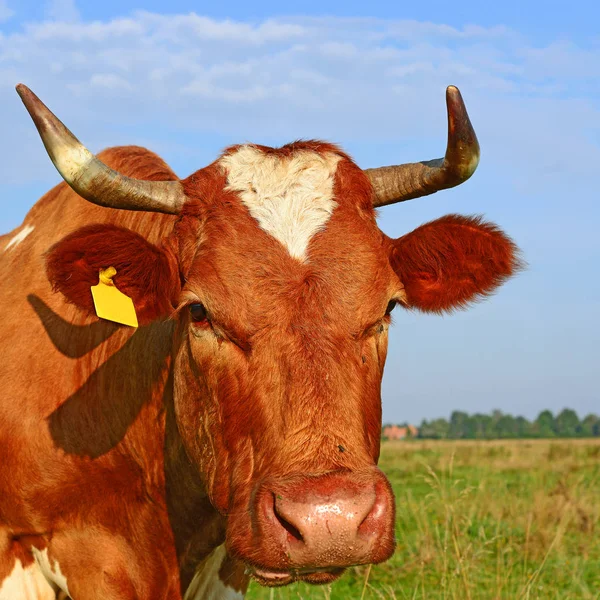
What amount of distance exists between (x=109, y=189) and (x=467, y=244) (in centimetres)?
182

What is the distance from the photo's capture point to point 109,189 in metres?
4.48

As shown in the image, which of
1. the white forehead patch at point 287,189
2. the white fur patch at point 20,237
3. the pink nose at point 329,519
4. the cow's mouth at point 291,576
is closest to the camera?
the pink nose at point 329,519

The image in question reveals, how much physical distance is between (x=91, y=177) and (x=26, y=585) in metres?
2.32

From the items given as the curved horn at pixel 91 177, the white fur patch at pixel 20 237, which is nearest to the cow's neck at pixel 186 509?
the curved horn at pixel 91 177

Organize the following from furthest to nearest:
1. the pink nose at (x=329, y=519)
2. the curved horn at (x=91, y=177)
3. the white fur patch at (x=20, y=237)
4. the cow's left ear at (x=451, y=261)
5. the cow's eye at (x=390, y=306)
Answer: the white fur patch at (x=20, y=237), the cow's left ear at (x=451, y=261), the cow's eye at (x=390, y=306), the curved horn at (x=91, y=177), the pink nose at (x=329, y=519)

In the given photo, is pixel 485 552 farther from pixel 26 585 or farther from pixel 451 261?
pixel 26 585

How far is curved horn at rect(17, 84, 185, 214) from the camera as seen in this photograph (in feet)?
13.9

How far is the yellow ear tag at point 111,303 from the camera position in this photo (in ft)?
14.7

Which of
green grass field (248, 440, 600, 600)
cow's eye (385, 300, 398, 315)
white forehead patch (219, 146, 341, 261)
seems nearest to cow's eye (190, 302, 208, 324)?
white forehead patch (219, 146, 341, 261)

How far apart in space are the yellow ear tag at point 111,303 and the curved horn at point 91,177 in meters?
0.36

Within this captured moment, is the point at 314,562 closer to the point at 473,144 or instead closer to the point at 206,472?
the point at 206,472

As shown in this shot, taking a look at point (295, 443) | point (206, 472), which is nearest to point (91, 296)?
point (206, 472)

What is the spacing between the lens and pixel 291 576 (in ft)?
11.7

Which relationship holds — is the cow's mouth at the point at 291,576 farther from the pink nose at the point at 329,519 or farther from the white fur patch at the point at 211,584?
the white fur patch at the point at 211,584
